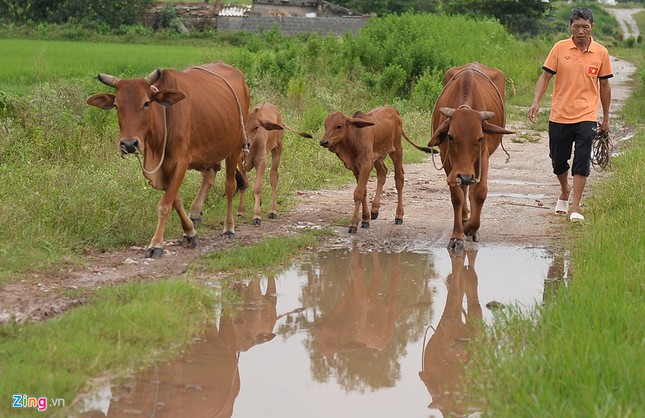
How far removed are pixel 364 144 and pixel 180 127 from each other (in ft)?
6.91

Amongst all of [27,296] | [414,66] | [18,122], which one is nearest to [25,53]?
[414,66]

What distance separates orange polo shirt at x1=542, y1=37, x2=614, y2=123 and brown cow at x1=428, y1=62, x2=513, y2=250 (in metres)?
0.63

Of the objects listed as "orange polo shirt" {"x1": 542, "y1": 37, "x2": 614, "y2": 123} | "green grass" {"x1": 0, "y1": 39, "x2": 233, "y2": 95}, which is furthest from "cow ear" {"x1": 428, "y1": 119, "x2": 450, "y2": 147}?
"green grass" {"x1": 0, "y1": 39, "x2": 233, "y2": 95}

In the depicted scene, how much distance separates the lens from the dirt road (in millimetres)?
6953

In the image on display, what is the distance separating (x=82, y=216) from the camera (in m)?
8.59

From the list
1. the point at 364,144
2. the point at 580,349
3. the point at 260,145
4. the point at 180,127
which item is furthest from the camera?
the point at 260,145

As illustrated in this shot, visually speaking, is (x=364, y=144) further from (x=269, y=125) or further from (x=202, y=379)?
(x=202, y=379)

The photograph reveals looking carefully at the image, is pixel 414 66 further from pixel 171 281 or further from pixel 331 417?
pixel 331 417

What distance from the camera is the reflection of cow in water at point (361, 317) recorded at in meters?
6.43

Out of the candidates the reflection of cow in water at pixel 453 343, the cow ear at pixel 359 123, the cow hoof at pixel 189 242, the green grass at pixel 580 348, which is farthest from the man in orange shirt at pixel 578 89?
the cow hoof at pixel 189 242

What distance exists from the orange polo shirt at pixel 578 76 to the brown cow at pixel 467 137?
634 millimetres

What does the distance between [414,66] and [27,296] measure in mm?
15229

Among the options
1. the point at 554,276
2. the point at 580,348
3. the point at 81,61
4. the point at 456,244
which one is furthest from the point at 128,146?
the point at 81,61

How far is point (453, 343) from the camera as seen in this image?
6.45m
